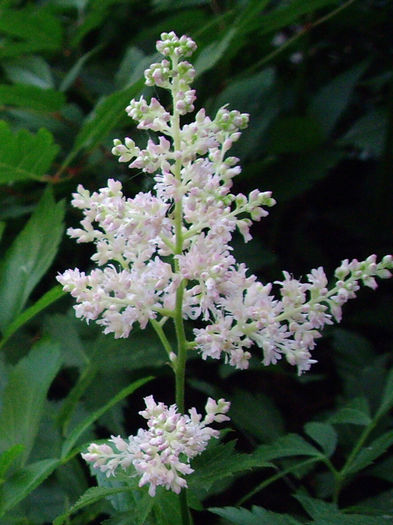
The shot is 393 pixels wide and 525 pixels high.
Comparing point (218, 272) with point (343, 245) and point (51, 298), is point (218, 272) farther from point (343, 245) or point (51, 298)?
point (343, 245)

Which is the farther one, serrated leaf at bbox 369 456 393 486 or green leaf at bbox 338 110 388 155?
green leaf at bbox 338 110 388 155

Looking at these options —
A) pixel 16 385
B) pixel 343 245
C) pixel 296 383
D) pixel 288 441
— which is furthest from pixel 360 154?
pixel 16 385

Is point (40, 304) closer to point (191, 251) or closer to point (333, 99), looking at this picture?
point (191, 251)

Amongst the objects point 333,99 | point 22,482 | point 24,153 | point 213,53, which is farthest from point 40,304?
point 333,99

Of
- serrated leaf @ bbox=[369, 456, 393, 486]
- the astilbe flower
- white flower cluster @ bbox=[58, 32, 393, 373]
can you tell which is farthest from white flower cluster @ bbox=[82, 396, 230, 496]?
serrated leaf @ bbox=[369, 456, 393, 486]

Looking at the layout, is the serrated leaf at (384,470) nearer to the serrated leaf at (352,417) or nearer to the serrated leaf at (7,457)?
the serrated leaf at (352,417)

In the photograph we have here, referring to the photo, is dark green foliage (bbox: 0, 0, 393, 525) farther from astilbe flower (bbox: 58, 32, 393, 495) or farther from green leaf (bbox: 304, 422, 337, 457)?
astilbe flower (bbox: 58, 32, 393, 495)

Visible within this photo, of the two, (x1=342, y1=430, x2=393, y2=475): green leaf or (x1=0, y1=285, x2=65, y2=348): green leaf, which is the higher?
(x1=0, y1=285, x2=65, y2=348): green leaf
